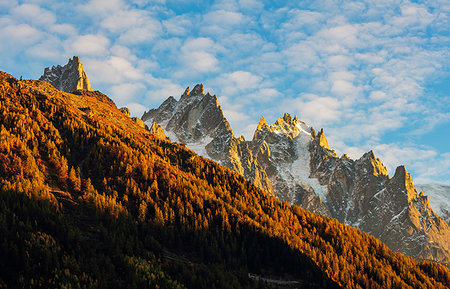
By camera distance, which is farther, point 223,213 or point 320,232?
point 320,232

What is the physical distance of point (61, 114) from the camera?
522 feet

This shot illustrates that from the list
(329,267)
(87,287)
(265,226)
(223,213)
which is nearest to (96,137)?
(223,213)

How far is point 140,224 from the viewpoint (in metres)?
113

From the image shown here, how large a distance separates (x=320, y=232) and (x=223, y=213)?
5081 cm

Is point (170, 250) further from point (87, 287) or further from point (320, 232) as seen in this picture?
point (320, 232)

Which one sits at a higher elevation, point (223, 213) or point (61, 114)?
point (61, 114)

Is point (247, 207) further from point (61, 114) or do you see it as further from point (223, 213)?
point (61, 114)

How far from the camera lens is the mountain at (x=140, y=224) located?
82312mm

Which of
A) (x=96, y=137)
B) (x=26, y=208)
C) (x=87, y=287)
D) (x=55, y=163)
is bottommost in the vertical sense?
(x=87, y=287)

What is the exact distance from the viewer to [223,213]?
133 meters

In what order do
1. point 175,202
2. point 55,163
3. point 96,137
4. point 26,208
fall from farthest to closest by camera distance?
point 96,137, point 175,202, point 55,163, point 26,208

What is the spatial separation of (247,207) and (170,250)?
48544 mm

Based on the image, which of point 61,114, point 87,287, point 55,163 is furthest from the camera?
point 61,114

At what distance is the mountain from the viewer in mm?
82312
